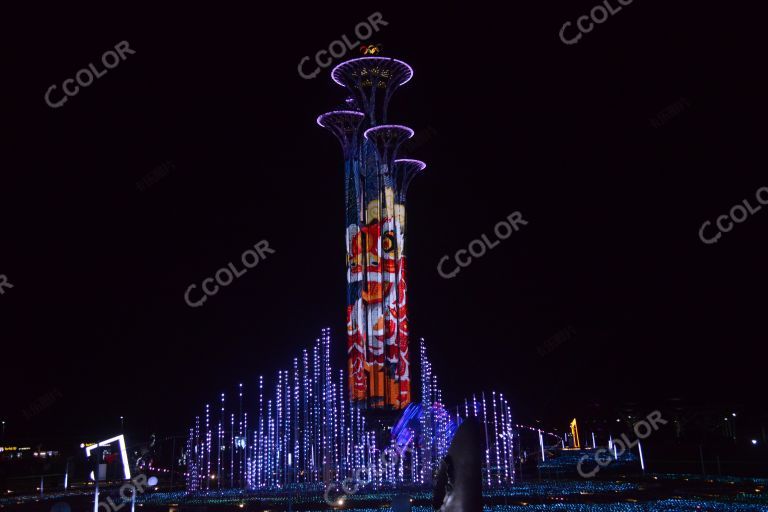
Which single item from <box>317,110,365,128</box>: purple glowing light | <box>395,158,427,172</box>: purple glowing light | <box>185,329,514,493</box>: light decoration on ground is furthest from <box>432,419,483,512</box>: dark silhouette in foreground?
<box>395,158,427,172</box>: purple glowing light

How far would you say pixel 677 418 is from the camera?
3272cm

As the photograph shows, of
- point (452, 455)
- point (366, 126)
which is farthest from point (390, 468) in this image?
point (452, 455)

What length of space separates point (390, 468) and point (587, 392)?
11.9m

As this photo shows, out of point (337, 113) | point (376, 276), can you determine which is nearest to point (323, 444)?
point (376, 276)

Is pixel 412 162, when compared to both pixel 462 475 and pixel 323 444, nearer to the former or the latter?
pixel 323 444

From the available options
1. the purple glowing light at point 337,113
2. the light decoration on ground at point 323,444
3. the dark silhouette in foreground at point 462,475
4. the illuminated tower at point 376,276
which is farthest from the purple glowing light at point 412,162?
the dark silhouette in foreground at point 462,475

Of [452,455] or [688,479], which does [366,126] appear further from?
[452,455]

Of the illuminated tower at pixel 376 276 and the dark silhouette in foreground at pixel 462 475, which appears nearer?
the dark silhouette in foreground at pixel 462 475

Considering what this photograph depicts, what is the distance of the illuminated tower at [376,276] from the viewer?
38.6 m

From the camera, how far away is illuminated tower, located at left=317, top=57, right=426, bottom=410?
1518 inches

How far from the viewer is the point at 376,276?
3925 cm

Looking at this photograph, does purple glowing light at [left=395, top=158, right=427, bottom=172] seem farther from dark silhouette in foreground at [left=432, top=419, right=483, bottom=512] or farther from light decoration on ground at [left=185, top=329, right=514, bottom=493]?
dark silhouette in foreground at [left=432, top=419, right=483, bottom=512]

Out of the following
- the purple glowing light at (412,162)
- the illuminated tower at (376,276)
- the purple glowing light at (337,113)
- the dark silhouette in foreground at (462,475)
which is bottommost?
the dark silhouette in foreground at (462,475)

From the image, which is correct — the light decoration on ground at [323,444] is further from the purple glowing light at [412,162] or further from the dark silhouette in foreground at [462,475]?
the dark silhouette in foreground at [462,475]
